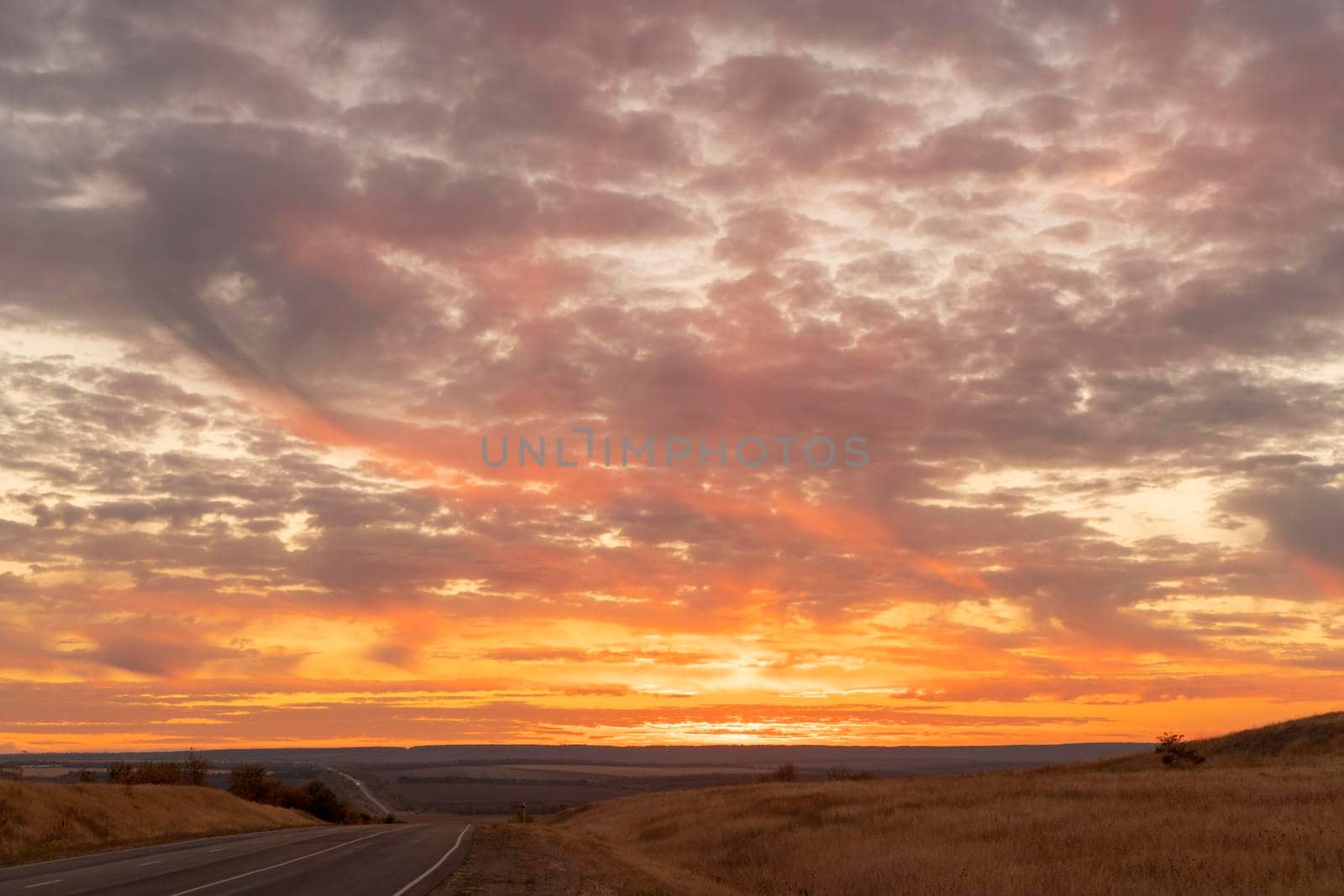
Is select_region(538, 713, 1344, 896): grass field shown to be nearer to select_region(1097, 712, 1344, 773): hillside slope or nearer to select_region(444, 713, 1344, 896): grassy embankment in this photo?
select_region(444, 713, 1344, 896): grassy embankment

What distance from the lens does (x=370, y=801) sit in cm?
14288

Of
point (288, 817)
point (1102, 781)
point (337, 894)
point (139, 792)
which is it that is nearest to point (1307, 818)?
point (1102, 781)

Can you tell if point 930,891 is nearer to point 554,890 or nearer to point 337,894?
point 554,890

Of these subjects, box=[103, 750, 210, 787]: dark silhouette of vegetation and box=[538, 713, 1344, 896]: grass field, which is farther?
box=[103, 750, 210, 787]: dark silhouette of vegetation

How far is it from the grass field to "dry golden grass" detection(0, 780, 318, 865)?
19803mm

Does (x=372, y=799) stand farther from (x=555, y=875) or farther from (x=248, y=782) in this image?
(x=555, y=875)

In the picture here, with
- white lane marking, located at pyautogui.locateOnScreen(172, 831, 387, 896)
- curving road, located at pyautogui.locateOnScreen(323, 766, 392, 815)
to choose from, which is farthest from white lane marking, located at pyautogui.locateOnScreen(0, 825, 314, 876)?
curving road, located at pyautogui.locateOnScreen(323, 766, 392, 815)

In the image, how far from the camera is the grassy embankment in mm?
22875

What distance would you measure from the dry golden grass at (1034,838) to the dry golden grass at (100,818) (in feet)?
67.7

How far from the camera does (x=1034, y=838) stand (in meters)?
29.4

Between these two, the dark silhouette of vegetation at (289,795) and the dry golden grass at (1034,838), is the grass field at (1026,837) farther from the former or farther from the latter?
the dark silhouette of vegetation at (289,795)

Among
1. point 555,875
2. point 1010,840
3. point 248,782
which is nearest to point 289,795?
point 248,782

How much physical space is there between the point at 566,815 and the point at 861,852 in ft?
214

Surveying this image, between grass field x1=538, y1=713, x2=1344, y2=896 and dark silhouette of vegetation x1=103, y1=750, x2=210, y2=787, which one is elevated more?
grass field x1=538, y1=713, x2=1344, y2=896
